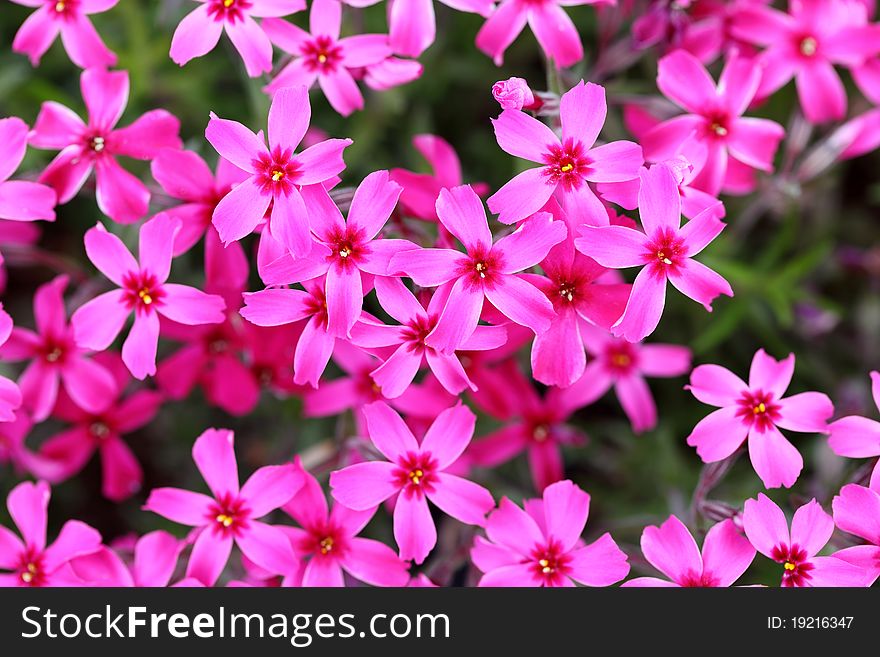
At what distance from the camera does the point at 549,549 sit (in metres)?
1.11

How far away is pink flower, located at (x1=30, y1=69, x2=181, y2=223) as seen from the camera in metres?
1.15

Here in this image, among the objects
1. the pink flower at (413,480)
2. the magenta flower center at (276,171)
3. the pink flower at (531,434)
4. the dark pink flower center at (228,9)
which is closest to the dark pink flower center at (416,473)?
the pink flower at (413,480)

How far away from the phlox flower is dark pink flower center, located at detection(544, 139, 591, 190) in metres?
0.42

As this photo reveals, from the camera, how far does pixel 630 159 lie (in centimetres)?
102

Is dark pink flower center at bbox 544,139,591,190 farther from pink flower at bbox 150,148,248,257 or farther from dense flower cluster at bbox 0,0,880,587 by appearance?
pink flower at bbox 150,148,248,257

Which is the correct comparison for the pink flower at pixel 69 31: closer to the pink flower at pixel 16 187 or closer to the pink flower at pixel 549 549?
the pink flower at pixel 16 187

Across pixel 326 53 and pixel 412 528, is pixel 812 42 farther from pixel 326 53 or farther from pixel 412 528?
A: pixel 412 528

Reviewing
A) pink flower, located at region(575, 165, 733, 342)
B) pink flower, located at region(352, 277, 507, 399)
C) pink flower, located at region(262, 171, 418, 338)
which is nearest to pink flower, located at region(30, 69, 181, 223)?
pink flower, located at region(262, 171, 418, 338)

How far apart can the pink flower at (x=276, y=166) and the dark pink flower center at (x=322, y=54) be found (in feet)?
0.54

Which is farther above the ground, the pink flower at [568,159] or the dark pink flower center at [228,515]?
the pink flower at [568,159]

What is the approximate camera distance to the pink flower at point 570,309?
104 centimetres

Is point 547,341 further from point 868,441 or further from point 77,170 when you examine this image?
point 77,170
